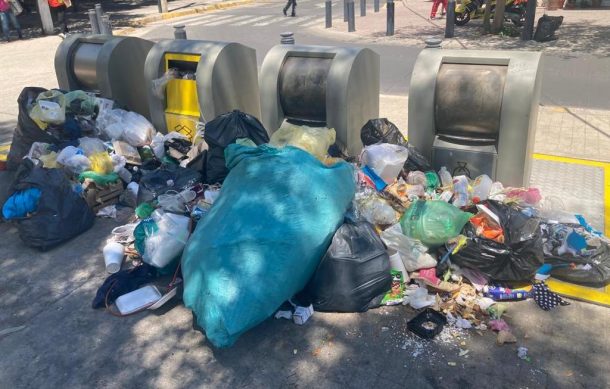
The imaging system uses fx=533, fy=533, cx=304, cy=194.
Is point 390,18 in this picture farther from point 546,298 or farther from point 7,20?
point 546,298

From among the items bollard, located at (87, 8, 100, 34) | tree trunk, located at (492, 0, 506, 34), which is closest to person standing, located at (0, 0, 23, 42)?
bollard, located at (87, 8, 100, 34)

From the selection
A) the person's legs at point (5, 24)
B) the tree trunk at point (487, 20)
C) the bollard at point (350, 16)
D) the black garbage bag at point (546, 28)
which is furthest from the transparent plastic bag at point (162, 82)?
the person's legs at point (5, 24)

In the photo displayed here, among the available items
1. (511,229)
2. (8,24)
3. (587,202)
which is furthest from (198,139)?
(8,24)

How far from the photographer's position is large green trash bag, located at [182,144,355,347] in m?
2.88

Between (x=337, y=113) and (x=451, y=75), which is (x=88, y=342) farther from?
(x=451, y=75)

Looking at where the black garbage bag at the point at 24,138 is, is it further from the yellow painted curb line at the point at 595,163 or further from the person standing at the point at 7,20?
the person standing at the point at 7,20

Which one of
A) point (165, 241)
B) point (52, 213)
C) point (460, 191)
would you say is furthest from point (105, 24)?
point (460, 191)

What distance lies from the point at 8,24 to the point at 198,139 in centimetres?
1239

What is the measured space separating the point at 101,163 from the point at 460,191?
3156 millimetres

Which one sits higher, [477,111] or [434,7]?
[477,111]

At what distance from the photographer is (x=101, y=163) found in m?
4.87

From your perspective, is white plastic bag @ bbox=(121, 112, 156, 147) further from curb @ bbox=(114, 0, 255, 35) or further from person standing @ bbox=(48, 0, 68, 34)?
person standing @ bbox=(48, 0, 68, 34)

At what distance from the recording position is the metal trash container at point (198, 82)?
5.04 m

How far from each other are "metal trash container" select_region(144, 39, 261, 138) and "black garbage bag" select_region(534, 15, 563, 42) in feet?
25.3
